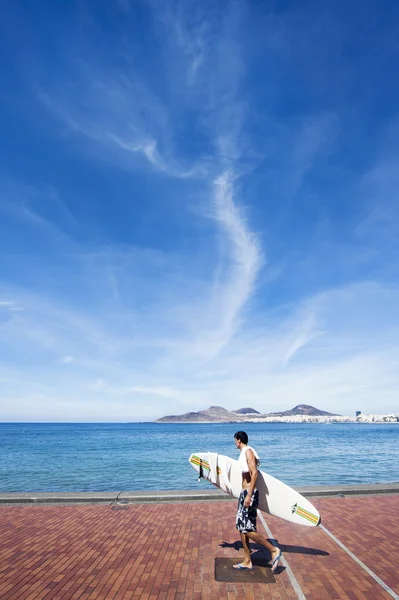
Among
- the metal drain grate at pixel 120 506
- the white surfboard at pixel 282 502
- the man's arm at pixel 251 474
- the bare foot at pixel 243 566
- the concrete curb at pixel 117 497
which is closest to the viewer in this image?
the man's arm at pixel 251 474

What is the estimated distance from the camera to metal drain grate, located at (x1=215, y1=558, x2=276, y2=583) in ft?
17.6

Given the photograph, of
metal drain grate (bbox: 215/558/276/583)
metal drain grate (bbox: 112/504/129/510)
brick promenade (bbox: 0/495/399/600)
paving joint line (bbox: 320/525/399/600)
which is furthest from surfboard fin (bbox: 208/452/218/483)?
metal drain grate (bbox: 112/504/129/510)

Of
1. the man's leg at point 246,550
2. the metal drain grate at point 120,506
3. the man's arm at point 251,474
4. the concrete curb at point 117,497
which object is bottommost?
the man's leg at point 246,550

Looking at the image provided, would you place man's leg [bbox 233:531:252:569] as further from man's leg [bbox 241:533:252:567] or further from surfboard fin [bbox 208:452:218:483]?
surfboard fin [bbox 208:452:218:483]

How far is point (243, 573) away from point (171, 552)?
1.38m

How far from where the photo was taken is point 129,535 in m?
7.21

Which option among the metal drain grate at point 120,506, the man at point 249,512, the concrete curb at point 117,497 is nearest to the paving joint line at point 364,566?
the man at point 249,512

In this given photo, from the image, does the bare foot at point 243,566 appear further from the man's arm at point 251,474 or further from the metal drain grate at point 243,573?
the man's arm at point 251,474

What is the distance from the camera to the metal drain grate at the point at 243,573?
17.6 ft

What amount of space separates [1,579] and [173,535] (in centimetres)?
291

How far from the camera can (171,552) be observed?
6367mm

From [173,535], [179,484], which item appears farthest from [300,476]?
[173,535]

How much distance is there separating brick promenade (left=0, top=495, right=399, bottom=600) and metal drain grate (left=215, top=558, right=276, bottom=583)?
0.39ft

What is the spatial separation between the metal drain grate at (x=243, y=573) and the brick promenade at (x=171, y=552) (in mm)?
119
